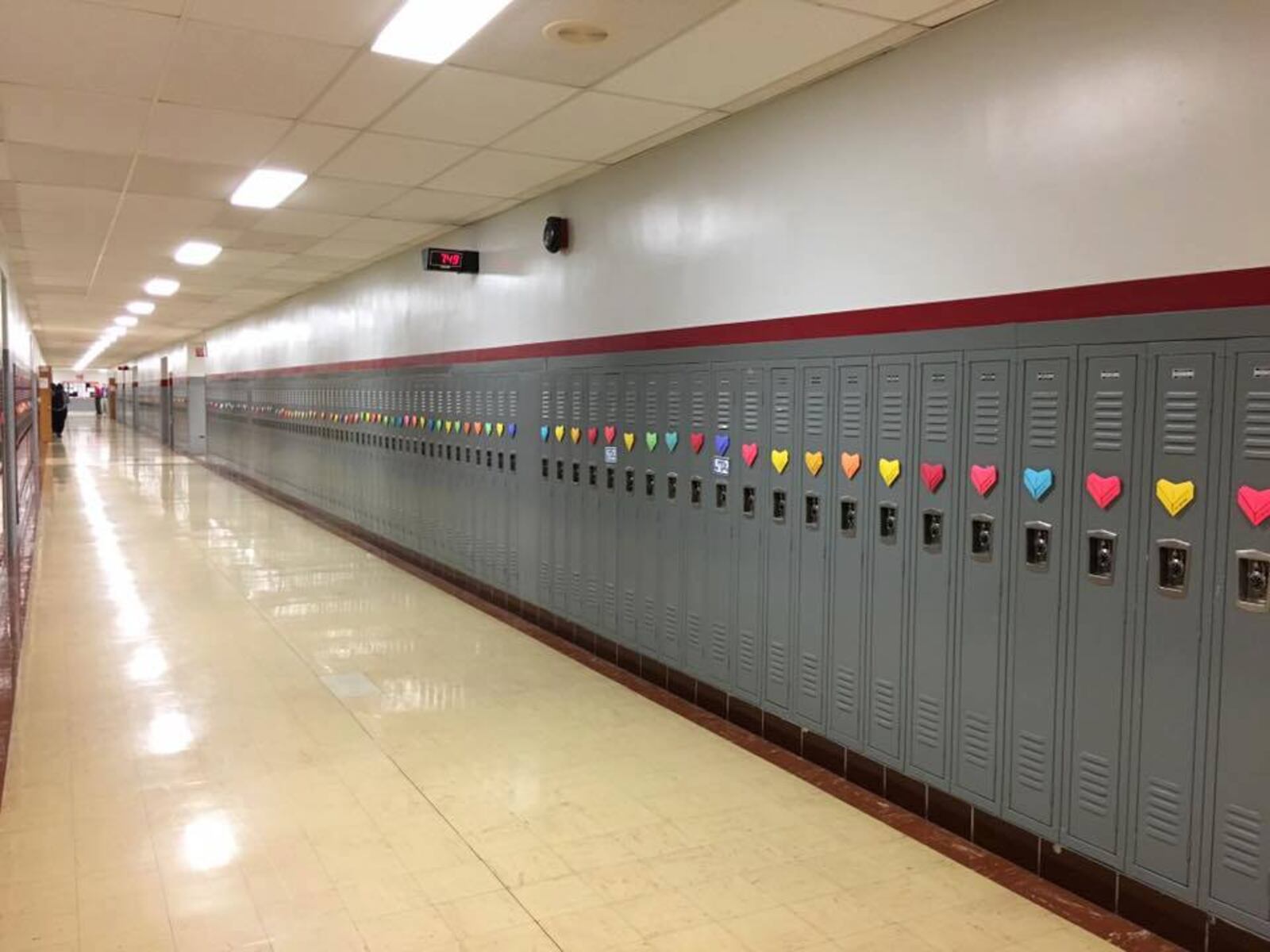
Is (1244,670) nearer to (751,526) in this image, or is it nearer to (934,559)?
(934,559)

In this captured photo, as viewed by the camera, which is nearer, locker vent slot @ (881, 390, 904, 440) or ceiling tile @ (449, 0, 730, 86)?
ceiling tile @ (449, 0, 730, 86)

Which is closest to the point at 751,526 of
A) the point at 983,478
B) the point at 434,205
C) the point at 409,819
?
the point at 983,478

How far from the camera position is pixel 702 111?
440 centimetres

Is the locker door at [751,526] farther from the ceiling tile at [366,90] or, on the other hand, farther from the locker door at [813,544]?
the ceiling tile at [366,90]

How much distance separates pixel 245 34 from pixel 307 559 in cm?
625

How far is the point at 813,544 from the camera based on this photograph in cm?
403

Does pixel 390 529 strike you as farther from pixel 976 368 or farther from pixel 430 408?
pixel 976 368

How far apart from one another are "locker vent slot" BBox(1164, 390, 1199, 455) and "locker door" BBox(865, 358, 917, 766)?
966mm

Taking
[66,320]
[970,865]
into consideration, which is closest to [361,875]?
[970,865]

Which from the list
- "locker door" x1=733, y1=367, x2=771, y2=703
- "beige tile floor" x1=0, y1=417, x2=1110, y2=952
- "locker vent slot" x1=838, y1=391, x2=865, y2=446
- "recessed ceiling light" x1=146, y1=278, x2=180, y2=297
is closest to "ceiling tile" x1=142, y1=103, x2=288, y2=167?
"locker door" x1=733, y1=367, x2=771, y2=703

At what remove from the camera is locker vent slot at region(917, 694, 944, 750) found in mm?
3461

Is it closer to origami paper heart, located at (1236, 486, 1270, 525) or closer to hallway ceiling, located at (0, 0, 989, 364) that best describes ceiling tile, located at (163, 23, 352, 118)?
hallway ceiling, located at (0, 0, 989, 364)

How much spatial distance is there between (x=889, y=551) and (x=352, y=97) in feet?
9.87

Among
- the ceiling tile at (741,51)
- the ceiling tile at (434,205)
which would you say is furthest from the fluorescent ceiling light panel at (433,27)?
the ceiling tile at (434,205)
